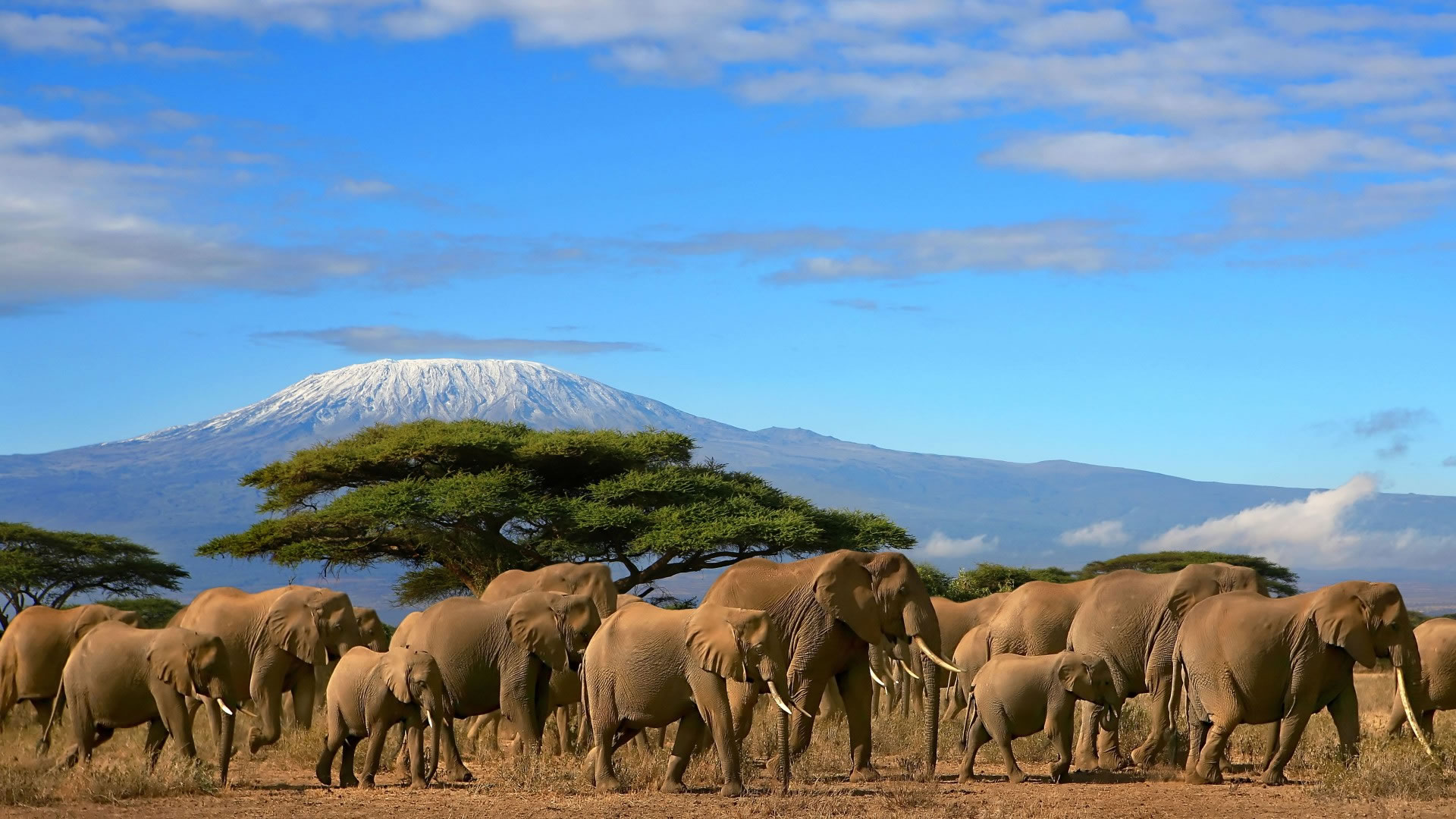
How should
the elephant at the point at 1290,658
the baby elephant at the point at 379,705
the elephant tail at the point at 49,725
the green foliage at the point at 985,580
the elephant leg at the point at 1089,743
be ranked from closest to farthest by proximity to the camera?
1. the elephant at the point at 1290,658
2. the baby elephant at the point at 379,705
3. the elephant leg at the point at 1089,743
4. the elephant tail at the point at 49,725
5. the green foliage at the point at 985,580

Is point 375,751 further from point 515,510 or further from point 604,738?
point 515,510

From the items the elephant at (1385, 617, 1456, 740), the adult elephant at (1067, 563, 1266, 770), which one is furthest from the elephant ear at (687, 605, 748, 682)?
the elephant at (1385, 617, 1456, 740)

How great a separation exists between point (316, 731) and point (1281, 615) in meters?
10.6

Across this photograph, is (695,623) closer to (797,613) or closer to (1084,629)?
(797,613)

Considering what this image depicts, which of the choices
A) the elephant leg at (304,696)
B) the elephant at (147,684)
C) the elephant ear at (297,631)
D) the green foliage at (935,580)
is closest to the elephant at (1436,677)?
the elephant ear at (297,631)

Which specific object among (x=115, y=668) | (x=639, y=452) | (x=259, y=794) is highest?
(x=639, y=452)

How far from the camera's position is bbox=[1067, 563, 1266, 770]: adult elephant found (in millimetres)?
16438

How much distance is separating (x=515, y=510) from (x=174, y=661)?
69.9 ft

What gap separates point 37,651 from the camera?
63.0 ft

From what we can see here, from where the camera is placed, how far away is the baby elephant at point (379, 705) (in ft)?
48.7

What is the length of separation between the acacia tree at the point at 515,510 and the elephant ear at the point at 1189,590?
19.9 metres

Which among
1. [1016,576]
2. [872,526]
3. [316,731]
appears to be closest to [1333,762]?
[316,731]

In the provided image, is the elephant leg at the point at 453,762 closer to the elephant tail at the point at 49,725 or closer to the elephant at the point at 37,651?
the elephant tail at the point at 49,725

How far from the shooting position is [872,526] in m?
39.1
